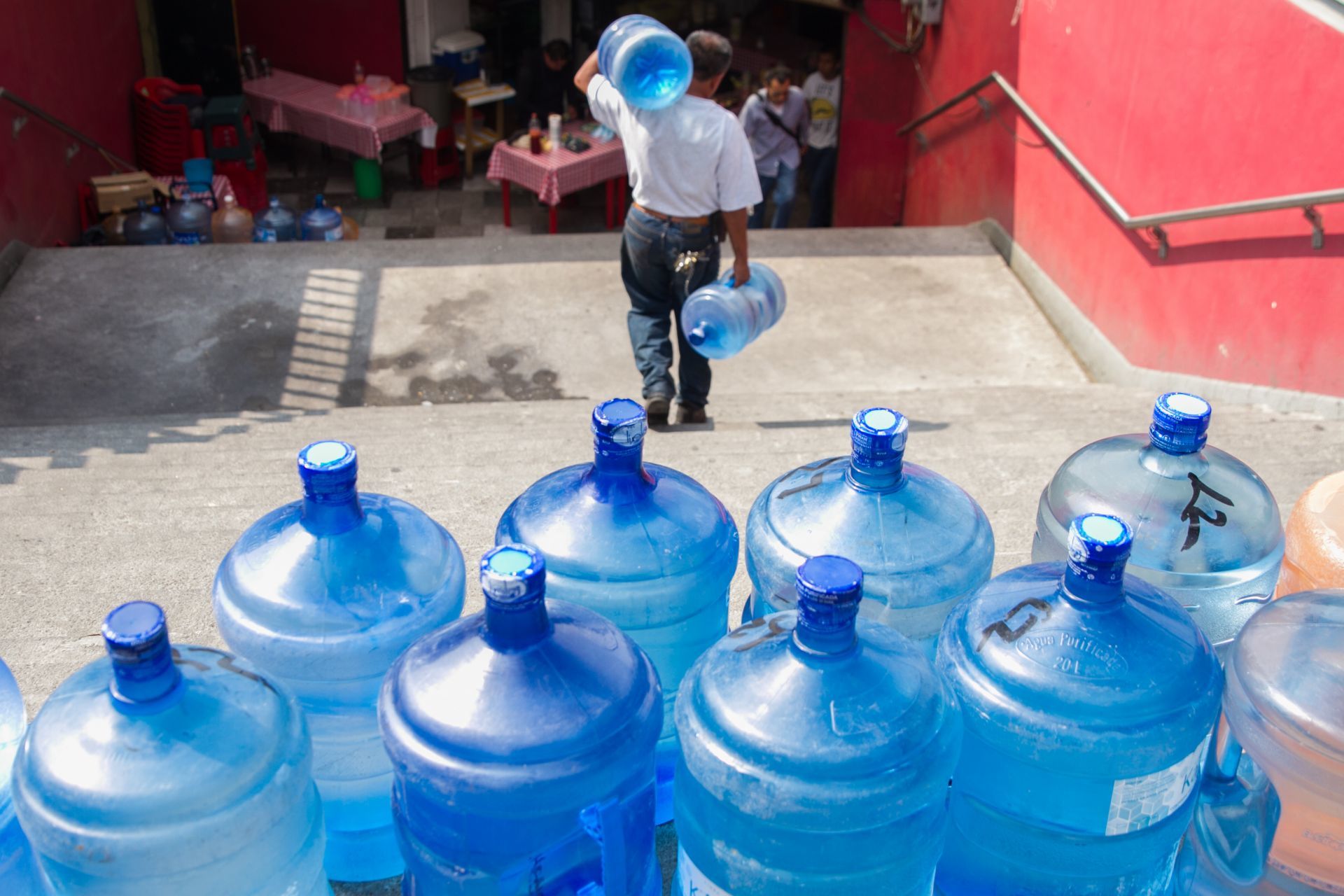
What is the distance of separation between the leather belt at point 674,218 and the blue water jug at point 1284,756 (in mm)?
3671

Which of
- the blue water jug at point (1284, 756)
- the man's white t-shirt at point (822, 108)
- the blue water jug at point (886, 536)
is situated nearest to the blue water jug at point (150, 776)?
the blue water jug at point (886, 536)

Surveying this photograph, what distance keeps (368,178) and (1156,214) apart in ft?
29.5

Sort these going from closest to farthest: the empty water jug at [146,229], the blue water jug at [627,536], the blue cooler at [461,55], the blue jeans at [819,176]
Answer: the blue water jug at [627,536] < the empty water jug at [146,229] < the blue jeans at [819,176] < the blue cooler at [461,55]

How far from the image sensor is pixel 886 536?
2311 millimetres

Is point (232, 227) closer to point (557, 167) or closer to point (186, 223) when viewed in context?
point (186, 223)

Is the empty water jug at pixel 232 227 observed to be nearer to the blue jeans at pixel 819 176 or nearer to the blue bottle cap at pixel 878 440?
the blue jeans at pixel 819 176

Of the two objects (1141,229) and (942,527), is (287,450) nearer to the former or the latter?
(942,527)

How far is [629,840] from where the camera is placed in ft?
6.43

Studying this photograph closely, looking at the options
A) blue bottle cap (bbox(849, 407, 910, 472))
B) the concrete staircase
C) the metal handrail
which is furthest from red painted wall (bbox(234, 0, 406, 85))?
blue bottle cap (bbox(849, 407, 910, 472))

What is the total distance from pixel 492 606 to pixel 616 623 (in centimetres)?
52

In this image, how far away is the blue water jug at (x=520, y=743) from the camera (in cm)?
177

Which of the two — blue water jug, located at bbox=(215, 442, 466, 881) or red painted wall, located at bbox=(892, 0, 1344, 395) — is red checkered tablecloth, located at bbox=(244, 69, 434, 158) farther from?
blue water jug, located at bbox=(215, 442, 466, 881)

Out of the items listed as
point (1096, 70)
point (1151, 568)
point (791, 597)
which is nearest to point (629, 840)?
point (791, 597)

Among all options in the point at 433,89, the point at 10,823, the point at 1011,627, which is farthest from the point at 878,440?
the point at 433,89
